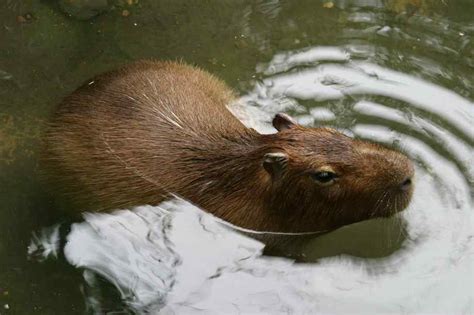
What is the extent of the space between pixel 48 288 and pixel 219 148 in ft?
4.98

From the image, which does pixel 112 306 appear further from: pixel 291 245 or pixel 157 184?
pixel 291 245

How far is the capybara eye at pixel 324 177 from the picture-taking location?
16.3 feet

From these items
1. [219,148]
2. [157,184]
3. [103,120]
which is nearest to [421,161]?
[219,148]

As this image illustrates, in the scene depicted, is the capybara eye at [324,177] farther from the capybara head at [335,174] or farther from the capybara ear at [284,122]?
the capybara ear at [284,122]

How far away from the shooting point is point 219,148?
17.6 feet

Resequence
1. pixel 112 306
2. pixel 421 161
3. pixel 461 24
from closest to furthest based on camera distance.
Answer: pixel 112 306, pixel 421 161, pixel 461 24

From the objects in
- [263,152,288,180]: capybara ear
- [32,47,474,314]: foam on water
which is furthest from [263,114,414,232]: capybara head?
[32,47,474,314]: foam on water

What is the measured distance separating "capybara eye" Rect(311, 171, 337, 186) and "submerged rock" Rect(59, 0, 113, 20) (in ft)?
9.55

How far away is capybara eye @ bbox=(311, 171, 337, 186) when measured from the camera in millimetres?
4957

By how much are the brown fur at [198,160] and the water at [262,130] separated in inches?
10.9

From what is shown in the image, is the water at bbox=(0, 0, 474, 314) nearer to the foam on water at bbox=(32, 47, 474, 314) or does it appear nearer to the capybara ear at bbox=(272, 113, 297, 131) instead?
the foam on water at bbox=(32, 47, 474, 314)

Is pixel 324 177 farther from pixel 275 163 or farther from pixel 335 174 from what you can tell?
pixel 275 163

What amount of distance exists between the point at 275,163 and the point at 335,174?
380 millimetres

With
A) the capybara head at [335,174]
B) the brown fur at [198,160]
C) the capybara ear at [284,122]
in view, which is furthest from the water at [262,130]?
the capybara ear at [284,122]
